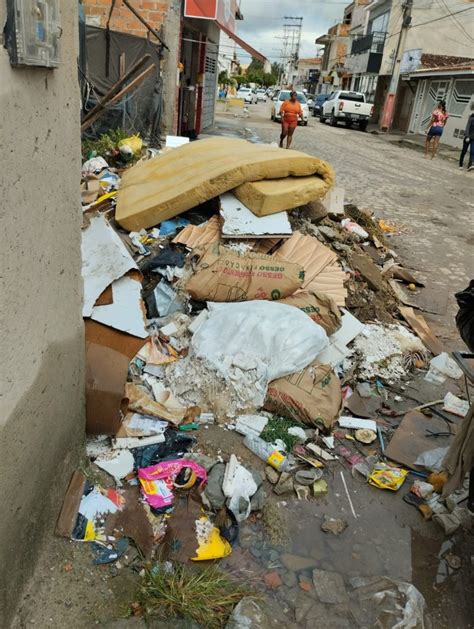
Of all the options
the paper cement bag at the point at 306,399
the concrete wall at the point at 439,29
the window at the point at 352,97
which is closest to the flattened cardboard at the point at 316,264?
the paper cement bag at the point at 306,399

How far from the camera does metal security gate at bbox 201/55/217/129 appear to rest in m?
15.2

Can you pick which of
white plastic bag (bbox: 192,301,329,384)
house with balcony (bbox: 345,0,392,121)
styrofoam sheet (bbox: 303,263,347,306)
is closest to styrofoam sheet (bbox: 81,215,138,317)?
white plastic bag (bbox: 192,301,329,384)

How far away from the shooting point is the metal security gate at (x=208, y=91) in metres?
15.2

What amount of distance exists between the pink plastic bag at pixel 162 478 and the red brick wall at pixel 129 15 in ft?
29.8

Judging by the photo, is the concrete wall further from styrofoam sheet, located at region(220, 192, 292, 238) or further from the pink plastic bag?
the pink plastic bag

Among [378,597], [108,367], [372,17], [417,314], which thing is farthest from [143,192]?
[372,17]

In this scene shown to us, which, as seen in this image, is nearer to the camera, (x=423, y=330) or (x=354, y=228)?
(x=423, y=330)

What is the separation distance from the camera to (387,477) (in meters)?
2.93

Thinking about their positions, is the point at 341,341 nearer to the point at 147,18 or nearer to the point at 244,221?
the point at 244,221

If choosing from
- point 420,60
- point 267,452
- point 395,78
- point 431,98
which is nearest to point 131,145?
point 267,452

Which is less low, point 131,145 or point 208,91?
point 208,91

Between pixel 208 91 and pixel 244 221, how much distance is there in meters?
13.3

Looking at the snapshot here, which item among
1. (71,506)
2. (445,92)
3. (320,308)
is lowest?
(71,506)

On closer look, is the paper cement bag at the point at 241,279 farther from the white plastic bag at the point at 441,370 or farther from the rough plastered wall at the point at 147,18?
the rough plastered wall at the point at 147,18
